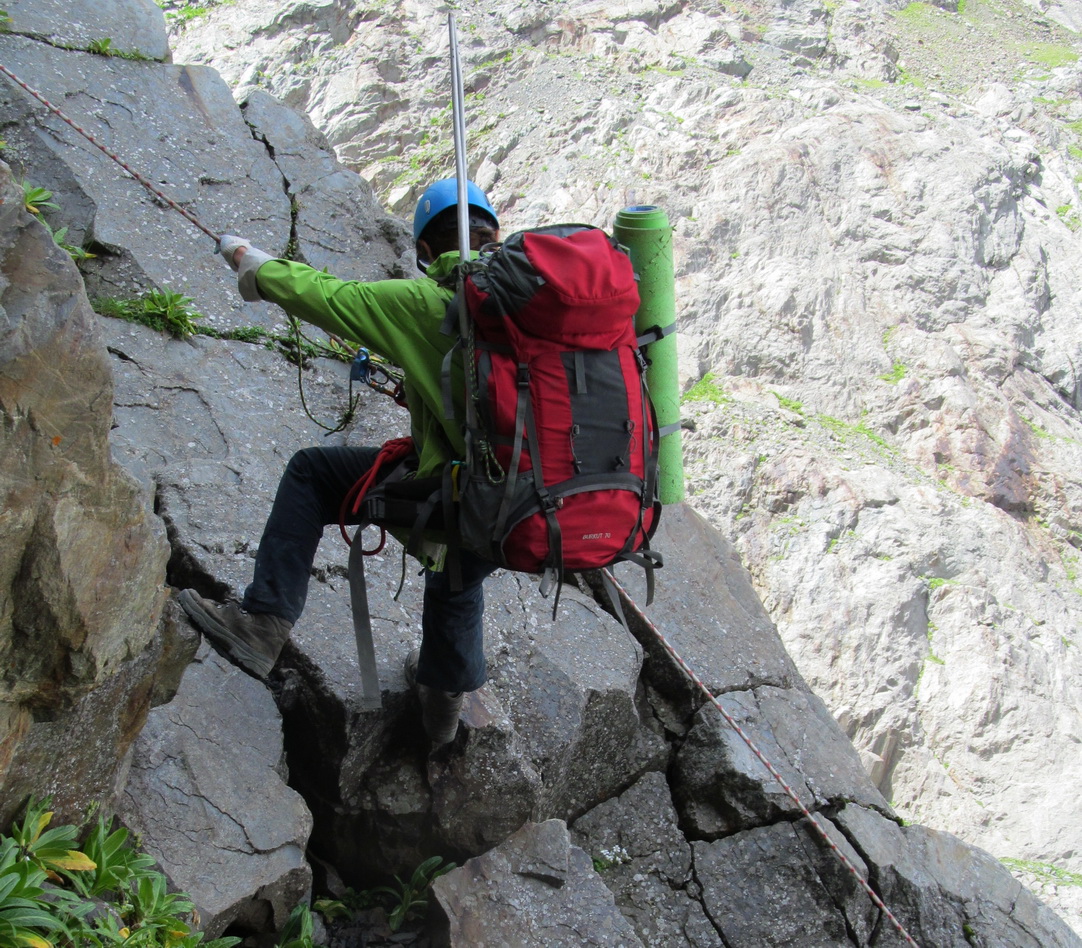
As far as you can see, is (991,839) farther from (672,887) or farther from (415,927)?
(415,927)

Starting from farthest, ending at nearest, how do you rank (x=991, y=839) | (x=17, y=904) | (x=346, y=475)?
(x=991, y=839)
(x=346, y=475)
(x=17, y=904)

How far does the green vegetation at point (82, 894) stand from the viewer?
9.96 feet

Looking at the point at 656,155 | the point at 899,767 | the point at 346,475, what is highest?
the point at 346,475

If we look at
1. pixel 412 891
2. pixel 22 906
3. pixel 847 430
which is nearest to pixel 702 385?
pixel 847 430

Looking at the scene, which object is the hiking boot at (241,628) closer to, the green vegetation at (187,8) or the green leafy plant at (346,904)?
the green leafy plant at (346,904)

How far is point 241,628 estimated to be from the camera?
14.3 feet

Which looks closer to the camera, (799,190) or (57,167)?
(57,167)

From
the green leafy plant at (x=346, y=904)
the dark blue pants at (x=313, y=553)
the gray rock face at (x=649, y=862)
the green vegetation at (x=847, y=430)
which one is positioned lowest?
the green vegetation at (x=847, y=430)

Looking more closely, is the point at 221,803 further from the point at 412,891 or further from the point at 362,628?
the point at 412,891

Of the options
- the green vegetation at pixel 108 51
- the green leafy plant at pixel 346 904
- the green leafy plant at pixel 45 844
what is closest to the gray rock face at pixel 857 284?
the green vegetation at pixel 108 51

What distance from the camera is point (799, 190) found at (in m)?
17.2

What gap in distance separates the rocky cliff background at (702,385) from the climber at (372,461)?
369mm

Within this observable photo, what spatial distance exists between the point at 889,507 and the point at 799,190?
254 inches

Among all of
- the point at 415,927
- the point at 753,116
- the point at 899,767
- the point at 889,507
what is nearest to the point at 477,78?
the point at 753,116
